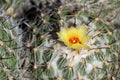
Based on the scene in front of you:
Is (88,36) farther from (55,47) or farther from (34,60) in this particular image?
(34,60)

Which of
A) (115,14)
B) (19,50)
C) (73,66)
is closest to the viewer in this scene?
(73,66)

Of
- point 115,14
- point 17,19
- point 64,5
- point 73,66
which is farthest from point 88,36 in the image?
point 17,19

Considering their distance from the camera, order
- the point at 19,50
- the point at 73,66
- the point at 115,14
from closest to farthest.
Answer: the point at 73,66, the point at 19,50, the point at 115,14

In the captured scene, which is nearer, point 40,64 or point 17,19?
point 40,64

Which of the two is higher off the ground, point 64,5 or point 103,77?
point 64,5

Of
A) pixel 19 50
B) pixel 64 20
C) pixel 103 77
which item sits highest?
pixel 64 20
